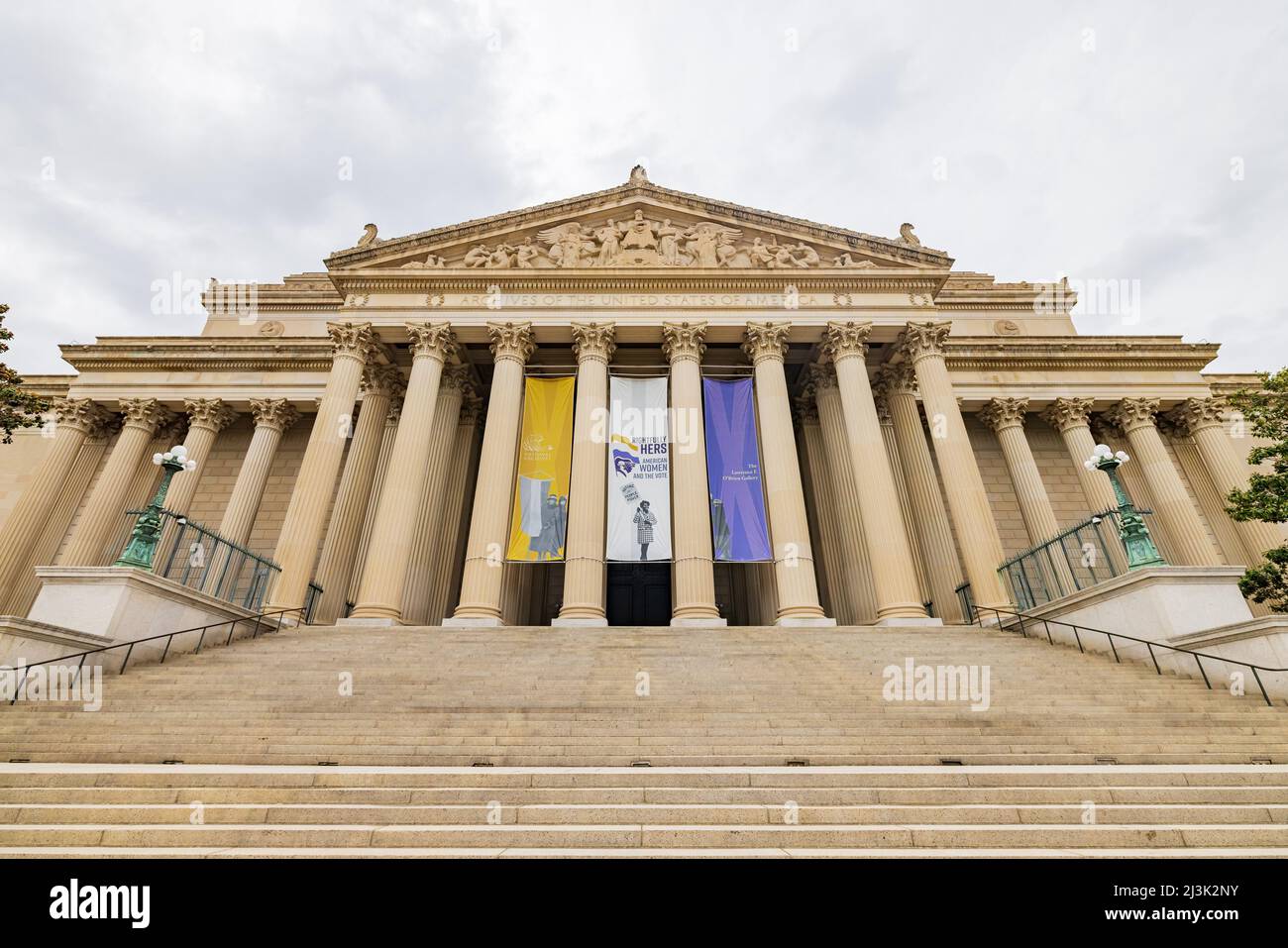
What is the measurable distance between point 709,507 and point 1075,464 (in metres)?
16.9

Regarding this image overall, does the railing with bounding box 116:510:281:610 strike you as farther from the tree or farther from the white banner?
the tree

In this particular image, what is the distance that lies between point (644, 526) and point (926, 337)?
459 inches

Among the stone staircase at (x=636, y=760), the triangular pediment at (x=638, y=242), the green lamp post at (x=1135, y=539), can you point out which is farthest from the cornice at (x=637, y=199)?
the stone staircase at (x=636, y=760)

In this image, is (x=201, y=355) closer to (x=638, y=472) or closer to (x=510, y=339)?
(x=510, y=339)

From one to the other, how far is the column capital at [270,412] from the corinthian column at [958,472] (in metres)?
24.1

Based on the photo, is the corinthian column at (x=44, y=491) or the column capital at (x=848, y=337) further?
the corinthian column at (x=44, y=491)

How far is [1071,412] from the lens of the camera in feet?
81.3

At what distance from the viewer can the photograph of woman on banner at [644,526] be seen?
16.3m

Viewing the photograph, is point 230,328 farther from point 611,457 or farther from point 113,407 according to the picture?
point 611,457

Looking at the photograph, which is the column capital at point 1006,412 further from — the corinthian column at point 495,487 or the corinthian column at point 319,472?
the corinthian column at point 319,472

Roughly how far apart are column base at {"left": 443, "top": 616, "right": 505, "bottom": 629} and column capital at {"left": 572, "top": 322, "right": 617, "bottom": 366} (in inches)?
338

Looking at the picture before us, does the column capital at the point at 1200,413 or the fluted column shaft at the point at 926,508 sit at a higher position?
the column capital at the point at 1200,413

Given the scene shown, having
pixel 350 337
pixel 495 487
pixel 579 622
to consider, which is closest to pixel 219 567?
pixel 495 487
